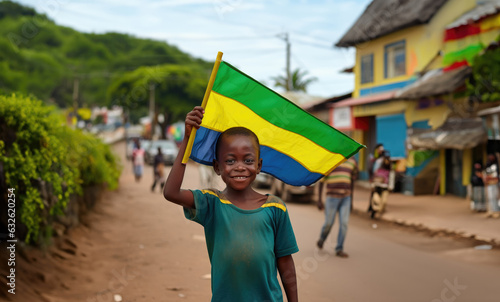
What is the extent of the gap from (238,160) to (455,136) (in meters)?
14.1

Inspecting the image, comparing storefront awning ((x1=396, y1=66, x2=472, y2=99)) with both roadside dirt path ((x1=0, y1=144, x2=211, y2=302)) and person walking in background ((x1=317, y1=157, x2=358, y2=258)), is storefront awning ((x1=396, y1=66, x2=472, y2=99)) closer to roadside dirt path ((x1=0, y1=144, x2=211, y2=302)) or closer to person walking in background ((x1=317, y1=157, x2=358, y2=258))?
person walking in background ((x1=317, y1=157, x2=358, y2=258))

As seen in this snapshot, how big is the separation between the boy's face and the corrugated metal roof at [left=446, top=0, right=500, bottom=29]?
49.0 feet

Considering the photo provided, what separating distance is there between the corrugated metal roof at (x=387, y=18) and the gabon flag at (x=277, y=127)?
1688 cm

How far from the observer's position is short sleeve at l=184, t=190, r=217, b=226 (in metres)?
2.79

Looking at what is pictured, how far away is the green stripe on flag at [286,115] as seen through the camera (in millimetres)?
3510

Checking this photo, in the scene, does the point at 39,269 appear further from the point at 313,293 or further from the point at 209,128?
the point at 209,128

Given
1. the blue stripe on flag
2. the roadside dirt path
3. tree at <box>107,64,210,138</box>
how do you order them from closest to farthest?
the blue stripe on flag, the roadside dirt path, tree at <box>107,64,210,138</box>

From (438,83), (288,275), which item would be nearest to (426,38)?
(438,83)

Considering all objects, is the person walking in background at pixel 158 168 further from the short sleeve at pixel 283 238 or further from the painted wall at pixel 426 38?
the short sleeve at pixel 283 238

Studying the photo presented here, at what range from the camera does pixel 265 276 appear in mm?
2725

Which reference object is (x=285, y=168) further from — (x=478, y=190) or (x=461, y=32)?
(x=461, y=32)

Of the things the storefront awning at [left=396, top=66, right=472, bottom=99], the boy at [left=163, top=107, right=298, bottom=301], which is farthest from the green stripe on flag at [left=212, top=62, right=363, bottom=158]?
the storefront awning at [left=396, top=66, right=472, bottom=99]

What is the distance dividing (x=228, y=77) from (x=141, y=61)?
224 feet

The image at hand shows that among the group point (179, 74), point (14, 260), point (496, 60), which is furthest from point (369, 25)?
point (179, 74)
